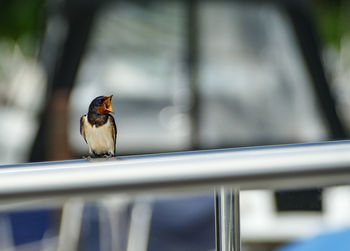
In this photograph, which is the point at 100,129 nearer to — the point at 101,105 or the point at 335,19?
the point at 101,105

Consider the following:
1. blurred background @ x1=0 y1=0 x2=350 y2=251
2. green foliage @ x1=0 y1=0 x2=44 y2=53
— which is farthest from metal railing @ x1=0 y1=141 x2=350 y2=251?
green foliage @ x1=0 y1=0 x2=44 y2=53

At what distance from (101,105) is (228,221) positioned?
195mm

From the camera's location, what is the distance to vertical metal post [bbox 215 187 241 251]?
27.8 inches

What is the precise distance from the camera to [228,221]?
713mm

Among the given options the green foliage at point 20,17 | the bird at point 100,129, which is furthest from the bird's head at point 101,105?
the green foliage at point 20,17

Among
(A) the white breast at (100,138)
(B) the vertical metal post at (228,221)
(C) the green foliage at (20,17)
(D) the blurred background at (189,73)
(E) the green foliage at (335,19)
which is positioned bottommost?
(B) the vertical metal post at (228,221)

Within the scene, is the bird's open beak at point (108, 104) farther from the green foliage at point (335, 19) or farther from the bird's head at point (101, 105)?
the green foliage at point (335, 19)

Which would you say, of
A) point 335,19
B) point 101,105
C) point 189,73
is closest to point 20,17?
point 335,19

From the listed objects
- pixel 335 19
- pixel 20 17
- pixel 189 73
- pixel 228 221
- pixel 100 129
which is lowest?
pixel 228 221

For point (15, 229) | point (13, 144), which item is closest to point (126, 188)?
A: point (15, 229)

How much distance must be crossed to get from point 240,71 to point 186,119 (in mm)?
386

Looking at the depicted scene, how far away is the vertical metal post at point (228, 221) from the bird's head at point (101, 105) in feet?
0.52

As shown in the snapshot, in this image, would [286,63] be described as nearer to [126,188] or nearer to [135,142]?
[135,142]

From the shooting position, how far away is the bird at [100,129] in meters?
0.75
